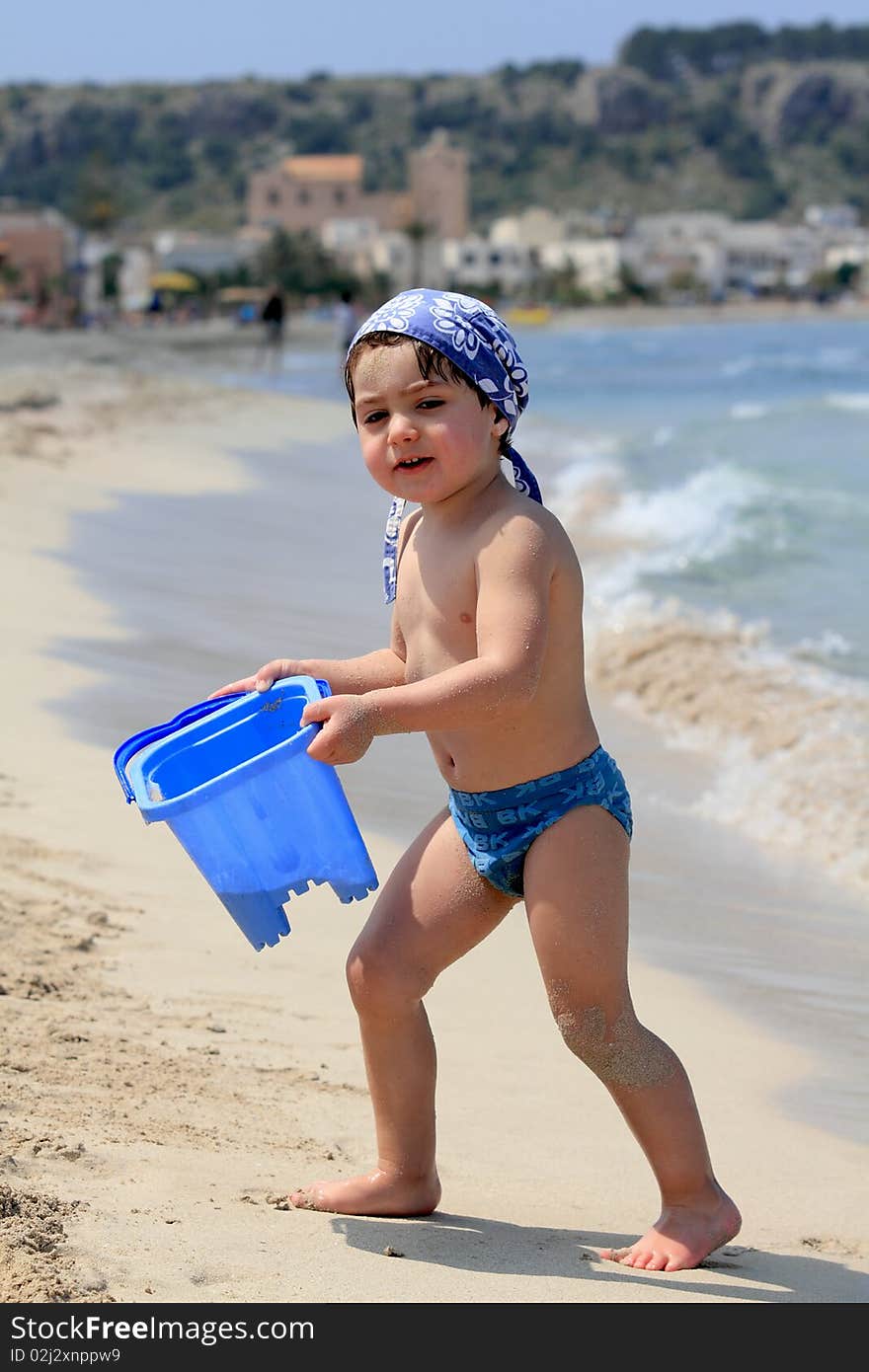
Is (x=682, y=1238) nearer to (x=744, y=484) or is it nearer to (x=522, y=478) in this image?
(x=522, y=478)

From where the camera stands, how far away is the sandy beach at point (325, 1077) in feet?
8.48

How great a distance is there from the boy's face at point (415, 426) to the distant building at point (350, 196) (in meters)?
147

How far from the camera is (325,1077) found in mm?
3385

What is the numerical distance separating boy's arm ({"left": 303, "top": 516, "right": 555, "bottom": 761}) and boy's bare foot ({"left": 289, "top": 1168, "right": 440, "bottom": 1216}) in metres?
0.74

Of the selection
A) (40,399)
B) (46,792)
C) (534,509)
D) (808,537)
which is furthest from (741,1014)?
(40,399)

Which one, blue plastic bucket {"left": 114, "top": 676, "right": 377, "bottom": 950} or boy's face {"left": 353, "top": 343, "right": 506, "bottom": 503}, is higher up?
boy's face {"left": 353, "top": 343, "right": 506, "bottom": 503}

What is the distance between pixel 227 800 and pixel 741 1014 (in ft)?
5.45

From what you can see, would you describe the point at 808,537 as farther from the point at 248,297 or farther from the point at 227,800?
the point at 248,297

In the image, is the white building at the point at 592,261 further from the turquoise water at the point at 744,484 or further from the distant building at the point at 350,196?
the turquoise water at the point at 744,484

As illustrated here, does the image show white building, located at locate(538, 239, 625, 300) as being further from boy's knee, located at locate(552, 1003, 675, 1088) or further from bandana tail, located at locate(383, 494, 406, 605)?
boy's knee, located at locate(552, 1003, 675, 1088)

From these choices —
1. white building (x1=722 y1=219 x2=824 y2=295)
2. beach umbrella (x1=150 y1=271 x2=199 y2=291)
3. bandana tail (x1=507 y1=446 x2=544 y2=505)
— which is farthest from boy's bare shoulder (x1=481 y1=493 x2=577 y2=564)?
white building (x1=722 y1=219 x2=824 y2=295)

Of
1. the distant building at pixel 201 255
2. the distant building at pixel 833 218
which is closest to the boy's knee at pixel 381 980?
the distant building at pixel 201 255

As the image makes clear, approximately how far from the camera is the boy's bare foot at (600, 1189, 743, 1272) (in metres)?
2.75

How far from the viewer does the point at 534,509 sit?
2805 millimetres
